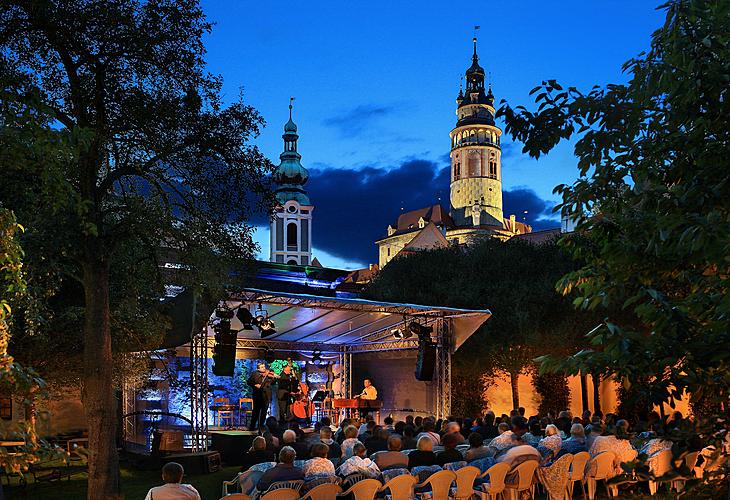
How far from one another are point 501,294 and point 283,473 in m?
16.4

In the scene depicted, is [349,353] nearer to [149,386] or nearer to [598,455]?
[149,386]

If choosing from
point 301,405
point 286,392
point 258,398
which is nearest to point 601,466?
point 258,398

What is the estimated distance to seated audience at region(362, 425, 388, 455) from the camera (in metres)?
10.3

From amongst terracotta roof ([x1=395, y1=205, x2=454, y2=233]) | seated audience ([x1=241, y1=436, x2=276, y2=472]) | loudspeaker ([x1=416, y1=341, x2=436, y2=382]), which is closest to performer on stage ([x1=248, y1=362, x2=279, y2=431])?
loudspeaker ([x1=416, y1=341, x2=436, y2=382])

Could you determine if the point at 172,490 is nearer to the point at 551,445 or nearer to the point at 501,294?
the point at 551,445

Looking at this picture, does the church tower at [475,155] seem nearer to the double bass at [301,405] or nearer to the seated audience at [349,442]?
the double bass at [301,405]

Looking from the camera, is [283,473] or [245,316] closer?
[283,473]

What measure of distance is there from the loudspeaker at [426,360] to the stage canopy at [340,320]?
707 mm

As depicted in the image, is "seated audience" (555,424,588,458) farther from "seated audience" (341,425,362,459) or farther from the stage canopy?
the stage canopy

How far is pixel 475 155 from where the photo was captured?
101875mm

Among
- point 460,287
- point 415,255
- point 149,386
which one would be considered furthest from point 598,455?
point 415,255

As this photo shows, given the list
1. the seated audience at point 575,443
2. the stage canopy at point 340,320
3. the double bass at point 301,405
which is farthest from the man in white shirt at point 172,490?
the double bass at point 301,405

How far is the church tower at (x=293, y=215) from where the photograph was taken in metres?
77.9

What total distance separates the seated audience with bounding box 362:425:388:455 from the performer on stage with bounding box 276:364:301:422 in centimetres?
654
